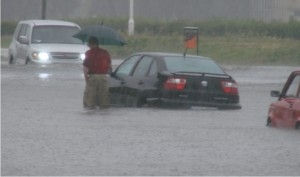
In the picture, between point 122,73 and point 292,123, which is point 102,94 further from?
point 292,123

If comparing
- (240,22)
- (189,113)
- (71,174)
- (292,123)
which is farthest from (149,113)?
(240,22)

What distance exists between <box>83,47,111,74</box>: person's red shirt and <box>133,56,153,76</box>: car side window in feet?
2.54

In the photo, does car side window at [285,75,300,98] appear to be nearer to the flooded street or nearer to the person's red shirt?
the flooded street

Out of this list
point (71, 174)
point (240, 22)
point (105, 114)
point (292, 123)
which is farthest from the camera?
point (240, 22)

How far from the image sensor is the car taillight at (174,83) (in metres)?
23.0

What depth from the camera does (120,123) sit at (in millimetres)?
19797

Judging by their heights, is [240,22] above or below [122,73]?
below

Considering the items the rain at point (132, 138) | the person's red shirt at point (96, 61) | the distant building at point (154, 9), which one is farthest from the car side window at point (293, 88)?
the distant building at point (154, 9)

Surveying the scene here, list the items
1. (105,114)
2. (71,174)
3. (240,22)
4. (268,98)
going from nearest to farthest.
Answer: (71,174)
(105,114)
(268,98)
(240,22)

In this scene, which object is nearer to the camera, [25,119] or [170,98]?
[25,119]

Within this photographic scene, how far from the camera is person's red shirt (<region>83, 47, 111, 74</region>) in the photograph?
2333cm

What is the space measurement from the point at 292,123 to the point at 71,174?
695 cm

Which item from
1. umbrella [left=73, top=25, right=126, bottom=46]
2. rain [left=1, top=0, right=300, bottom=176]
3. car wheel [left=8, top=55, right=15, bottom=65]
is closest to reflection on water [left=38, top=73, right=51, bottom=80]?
rain [left=1, top=0, right=300, bottom=176]

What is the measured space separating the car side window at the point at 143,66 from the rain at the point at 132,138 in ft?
2.62
